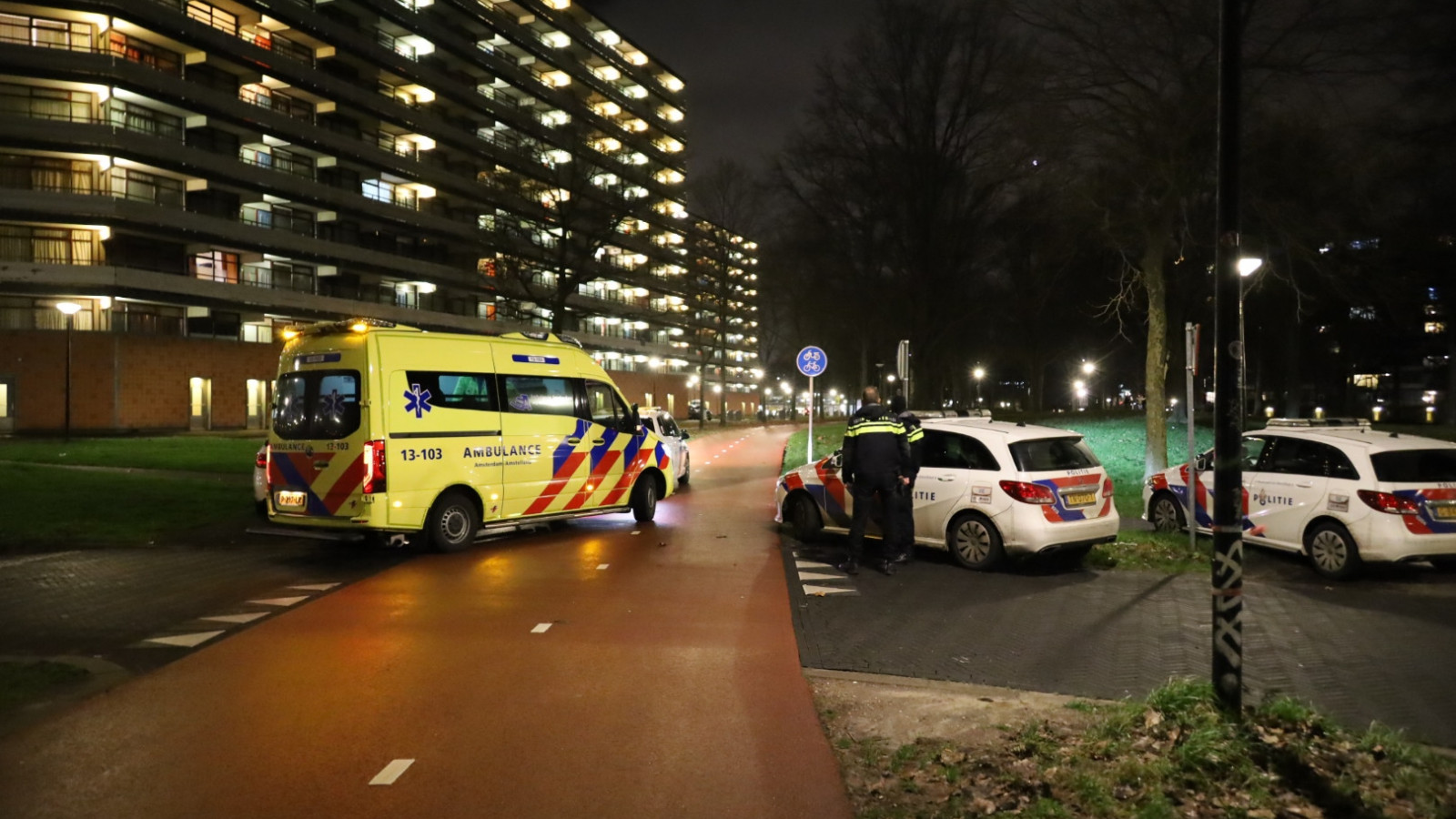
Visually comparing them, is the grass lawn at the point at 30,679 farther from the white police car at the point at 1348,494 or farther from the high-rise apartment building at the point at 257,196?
the high-rise apartment building at the point at 257,196

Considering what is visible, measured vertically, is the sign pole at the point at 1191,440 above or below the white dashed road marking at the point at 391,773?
above

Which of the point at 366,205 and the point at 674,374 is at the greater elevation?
the point at 366,205

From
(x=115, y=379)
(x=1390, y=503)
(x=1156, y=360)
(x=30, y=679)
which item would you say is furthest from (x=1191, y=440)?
(x=115, y=379)

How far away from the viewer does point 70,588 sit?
8891 millimetres

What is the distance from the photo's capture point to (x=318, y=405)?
10555 mm

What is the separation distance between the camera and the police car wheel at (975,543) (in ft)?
31.0

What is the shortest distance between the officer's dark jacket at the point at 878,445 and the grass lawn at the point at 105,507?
927 cm

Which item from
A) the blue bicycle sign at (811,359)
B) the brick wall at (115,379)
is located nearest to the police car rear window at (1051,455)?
the blue bicycle sign at (811,359)

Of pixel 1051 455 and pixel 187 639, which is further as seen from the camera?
pixel 1051 455

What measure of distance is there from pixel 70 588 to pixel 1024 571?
9472 millimetres

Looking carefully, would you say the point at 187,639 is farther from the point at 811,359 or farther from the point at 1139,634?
the point at 811,359

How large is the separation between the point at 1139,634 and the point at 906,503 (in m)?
3.13

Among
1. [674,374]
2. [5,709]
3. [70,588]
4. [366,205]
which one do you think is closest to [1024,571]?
[5,709]

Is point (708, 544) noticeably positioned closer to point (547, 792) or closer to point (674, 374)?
point (547, 792)
